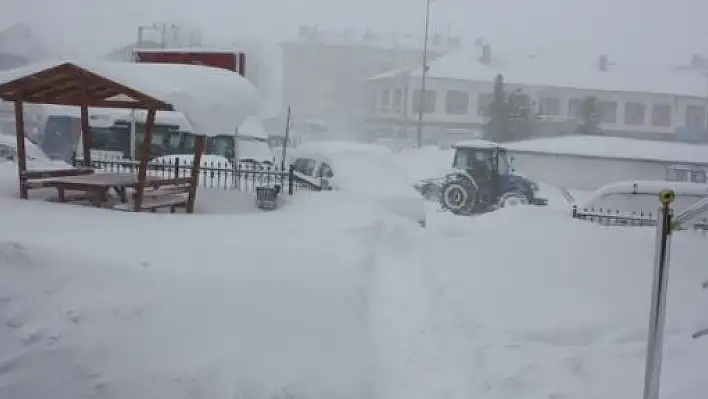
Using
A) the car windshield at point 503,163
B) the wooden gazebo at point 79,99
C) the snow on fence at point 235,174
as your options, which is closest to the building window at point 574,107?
the car windshield at point 503,163

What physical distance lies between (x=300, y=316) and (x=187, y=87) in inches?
113

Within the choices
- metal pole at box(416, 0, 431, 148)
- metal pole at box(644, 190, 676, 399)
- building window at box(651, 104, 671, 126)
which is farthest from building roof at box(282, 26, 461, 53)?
metal pole at box(644, 190, 676, 399)

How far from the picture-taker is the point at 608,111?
1141 centimetres

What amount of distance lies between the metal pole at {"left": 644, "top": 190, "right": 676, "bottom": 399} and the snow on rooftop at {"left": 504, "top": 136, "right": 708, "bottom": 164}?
21.9 feet

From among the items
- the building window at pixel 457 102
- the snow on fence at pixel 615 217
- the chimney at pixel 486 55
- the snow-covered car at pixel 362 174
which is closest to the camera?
the snow on fence at pixel 615 217

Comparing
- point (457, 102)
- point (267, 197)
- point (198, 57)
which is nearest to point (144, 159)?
point (267, 197)

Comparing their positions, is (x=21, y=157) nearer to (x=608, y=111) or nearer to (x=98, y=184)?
(x=98, y=184)

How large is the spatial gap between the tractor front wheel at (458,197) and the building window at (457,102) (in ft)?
19.0

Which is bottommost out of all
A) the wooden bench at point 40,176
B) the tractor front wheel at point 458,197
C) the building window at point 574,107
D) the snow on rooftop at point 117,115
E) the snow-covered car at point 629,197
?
the tractor front wheel at point 458,197

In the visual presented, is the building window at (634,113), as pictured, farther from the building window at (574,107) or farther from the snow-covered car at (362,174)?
the snow-covered car at (362,174)

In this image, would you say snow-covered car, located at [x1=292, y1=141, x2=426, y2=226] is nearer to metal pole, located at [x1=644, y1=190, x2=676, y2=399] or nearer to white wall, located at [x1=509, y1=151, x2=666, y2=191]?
white wall, located at [x1=509, y1=151, x2=666, y2=191]

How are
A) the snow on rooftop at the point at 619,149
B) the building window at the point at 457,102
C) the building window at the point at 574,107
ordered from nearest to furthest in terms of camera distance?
the snow on rooftop at the point at 619,149 → the building window at the point at 574,107 → the building window at the point at 457,102

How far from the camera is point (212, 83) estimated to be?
5.93 m

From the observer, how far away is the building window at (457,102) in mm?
14961
